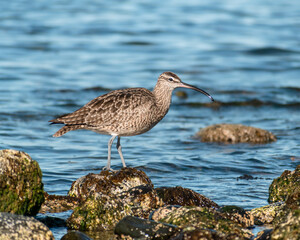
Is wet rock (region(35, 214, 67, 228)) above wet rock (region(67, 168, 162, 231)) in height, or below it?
below

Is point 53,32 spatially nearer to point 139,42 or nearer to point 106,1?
point 139,42

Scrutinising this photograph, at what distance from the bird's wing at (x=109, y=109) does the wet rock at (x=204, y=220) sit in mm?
2598

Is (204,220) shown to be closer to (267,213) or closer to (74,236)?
(267,213)

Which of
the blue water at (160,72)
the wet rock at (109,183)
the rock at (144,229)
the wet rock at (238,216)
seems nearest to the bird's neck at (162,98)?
the blue water at (160,72)

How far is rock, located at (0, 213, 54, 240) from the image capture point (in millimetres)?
6250

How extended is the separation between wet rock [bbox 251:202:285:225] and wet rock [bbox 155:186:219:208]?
0.71 metres

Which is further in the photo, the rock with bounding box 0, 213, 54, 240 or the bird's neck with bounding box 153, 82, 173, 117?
the bird's neck with bounding box 153, 82, 173, 117

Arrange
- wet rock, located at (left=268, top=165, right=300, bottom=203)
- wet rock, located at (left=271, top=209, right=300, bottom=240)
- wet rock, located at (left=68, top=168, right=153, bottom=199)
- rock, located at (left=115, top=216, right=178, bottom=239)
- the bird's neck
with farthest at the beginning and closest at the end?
1. the bird's neck
2. wet rock, located at (left=268, top=165, right=300, bottom=203)
3. wet rock, located at (left=68, top=168, right=153, bottom=199)
4. rock, located at (left=115, top=216, right=178, bottom=239)
5. wet rock, located at (left=271, top=209, right=300, bottom=240)

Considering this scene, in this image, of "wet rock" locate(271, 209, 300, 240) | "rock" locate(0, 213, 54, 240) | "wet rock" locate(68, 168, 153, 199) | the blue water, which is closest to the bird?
"wet rock" locate(68, 168, 153, 199)

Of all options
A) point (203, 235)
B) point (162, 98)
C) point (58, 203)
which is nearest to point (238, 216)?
point (203, 235)

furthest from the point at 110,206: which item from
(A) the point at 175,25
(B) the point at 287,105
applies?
(A) the point at 175,25

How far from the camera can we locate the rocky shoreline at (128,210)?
251 inches

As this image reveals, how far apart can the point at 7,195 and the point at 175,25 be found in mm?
25312

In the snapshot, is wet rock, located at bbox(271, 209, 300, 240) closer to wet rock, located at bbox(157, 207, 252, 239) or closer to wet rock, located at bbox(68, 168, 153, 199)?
wet rock, located at bbox(157, 207, 252, 239)
